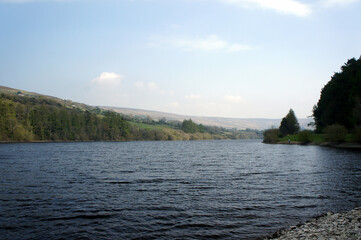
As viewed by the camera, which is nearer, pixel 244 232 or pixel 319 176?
pixel 244 232

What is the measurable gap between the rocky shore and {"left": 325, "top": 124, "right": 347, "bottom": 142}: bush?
8787cm

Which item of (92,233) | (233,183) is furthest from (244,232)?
(233,183)

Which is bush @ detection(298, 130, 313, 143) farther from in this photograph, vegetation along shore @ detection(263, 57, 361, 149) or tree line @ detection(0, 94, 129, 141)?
tree line @ detection(0, 94, 129, 141)

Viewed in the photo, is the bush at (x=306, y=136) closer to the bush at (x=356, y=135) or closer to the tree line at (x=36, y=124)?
the bush at (x=356, y=135)

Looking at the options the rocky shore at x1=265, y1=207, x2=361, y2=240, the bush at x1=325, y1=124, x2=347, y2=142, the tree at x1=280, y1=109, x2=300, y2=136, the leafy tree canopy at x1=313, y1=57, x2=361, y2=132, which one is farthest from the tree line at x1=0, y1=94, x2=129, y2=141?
the rocky shore at x1=265, y1=207, x2=361, y2=240

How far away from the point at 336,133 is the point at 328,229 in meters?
93.7

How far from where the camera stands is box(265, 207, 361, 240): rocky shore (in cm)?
1251

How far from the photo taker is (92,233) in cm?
1470

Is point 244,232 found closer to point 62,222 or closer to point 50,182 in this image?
point 62,222

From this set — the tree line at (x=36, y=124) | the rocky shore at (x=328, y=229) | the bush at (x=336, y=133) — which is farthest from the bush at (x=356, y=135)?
the tree line at (x=36, y=124)

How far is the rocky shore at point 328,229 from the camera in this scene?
12508 millimetres

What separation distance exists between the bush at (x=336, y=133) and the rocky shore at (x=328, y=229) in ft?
288

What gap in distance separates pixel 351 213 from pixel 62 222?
17.1 m

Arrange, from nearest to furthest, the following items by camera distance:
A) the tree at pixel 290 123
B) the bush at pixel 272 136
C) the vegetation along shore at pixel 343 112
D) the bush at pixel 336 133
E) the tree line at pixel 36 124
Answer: the vegetation along shore at pixel 343 112
the bush at pixel 336 133
the tree line at pixel 36 124
the tree at pixel 290 123
the bush at pixel 272 136
